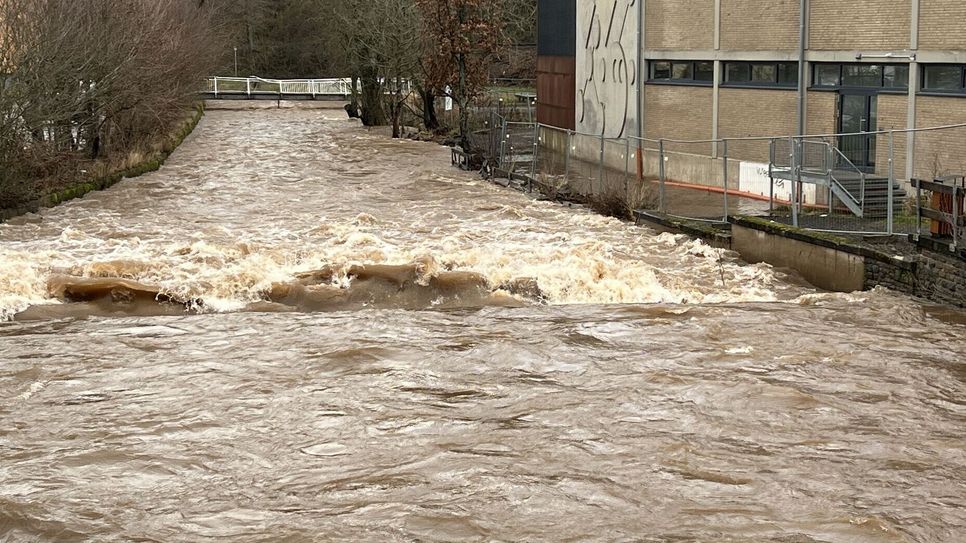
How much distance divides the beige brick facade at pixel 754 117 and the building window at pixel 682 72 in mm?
1126

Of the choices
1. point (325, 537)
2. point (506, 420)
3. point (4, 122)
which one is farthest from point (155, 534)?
point (4, 122)

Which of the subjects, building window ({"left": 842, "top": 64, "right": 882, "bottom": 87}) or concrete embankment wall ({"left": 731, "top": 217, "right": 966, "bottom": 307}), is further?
building window ({"left": 842, "top": 64, "right": 882, "bottom": 87})

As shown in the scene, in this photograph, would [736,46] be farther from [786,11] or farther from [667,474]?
[667,474]

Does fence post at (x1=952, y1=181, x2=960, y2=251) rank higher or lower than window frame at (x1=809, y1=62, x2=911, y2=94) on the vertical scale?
lower

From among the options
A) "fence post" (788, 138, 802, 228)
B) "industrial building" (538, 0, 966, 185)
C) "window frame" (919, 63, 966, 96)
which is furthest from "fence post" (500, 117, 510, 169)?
"fence post" (788, 138, 802, 228)

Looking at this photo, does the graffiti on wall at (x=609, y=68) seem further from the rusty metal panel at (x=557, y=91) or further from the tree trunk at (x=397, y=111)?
the tree trunk at (x=397, y=111)

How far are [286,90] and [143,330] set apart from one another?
2399 inches

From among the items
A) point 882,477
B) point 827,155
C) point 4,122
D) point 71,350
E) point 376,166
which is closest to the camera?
point 882,477

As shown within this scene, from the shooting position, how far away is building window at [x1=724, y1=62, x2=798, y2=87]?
2886 cm

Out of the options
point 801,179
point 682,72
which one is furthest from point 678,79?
point 801,179

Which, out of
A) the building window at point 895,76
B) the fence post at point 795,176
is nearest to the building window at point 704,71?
the building window at point 895,76

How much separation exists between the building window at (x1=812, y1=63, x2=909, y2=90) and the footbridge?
48.9 metres

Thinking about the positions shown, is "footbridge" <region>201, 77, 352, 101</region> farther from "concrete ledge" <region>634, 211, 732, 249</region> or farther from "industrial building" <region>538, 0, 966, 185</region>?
"concrete ledge" <region>634, 211, 732, 249</region>

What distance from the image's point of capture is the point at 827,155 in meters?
22.3
